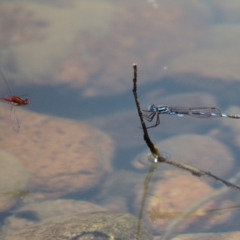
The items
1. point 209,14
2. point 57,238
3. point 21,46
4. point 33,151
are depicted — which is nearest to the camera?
point 57,238

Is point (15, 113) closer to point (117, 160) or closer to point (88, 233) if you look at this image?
point (117, 160)

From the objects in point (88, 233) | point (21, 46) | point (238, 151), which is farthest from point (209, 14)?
point (88, 233)

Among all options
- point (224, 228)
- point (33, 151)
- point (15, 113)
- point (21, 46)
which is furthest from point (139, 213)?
point (21, 46)

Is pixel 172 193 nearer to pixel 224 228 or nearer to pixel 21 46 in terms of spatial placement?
pixel 224 228

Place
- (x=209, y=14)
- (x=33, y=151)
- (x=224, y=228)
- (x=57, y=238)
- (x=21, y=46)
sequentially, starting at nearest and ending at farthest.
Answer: (x=57, y=238)
(x=224, y=228)
(x=33, y=151)
(x=21, y=46)
(x=209, y=14)

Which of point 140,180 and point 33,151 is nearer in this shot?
point 140,180

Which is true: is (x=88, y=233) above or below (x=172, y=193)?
below

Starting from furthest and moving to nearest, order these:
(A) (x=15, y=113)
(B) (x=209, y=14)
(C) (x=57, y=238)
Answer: (B) (x=209, y=14) → (A) (x=15, y=113) → (C) (x=57, y=238)

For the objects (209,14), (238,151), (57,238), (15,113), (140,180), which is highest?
(209,14)

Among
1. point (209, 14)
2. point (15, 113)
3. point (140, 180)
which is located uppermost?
point (209, 14)

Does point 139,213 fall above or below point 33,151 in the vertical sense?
below
